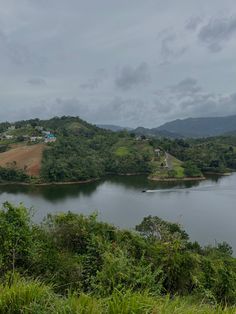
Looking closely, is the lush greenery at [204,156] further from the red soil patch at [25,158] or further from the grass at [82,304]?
the grass at [82,304]

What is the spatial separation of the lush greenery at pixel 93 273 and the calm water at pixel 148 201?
10.5 m

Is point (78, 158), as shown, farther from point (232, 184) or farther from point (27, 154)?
point (232, 184)

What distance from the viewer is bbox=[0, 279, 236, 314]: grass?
7.87 ft

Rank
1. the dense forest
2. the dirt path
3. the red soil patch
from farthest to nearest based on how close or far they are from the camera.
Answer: the dirt path, the red soil patch, the dense forest

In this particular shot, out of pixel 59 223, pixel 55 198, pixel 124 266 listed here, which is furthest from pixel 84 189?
pixel 124 266

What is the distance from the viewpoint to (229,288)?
8906 millimetres

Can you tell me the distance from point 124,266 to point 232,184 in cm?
4688

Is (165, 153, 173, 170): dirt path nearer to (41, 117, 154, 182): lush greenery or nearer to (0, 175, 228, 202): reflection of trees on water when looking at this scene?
(41, 117, 154, 182): lush greenery

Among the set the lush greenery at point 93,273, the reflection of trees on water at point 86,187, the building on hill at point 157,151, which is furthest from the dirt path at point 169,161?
the lush greenery at point 93,273

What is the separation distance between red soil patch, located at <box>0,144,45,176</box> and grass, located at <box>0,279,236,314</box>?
49954mm

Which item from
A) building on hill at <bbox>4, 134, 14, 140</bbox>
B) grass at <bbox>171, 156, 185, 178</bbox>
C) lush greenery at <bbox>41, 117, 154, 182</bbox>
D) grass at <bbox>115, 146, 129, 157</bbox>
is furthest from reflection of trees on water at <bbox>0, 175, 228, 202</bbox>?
building on hill at <bbox>4, 134, 14, 140</bbox>

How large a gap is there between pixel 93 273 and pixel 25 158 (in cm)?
5072

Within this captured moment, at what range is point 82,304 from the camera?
2.49m

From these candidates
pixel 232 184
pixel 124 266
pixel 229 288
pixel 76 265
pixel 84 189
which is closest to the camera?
pixel 124 266
